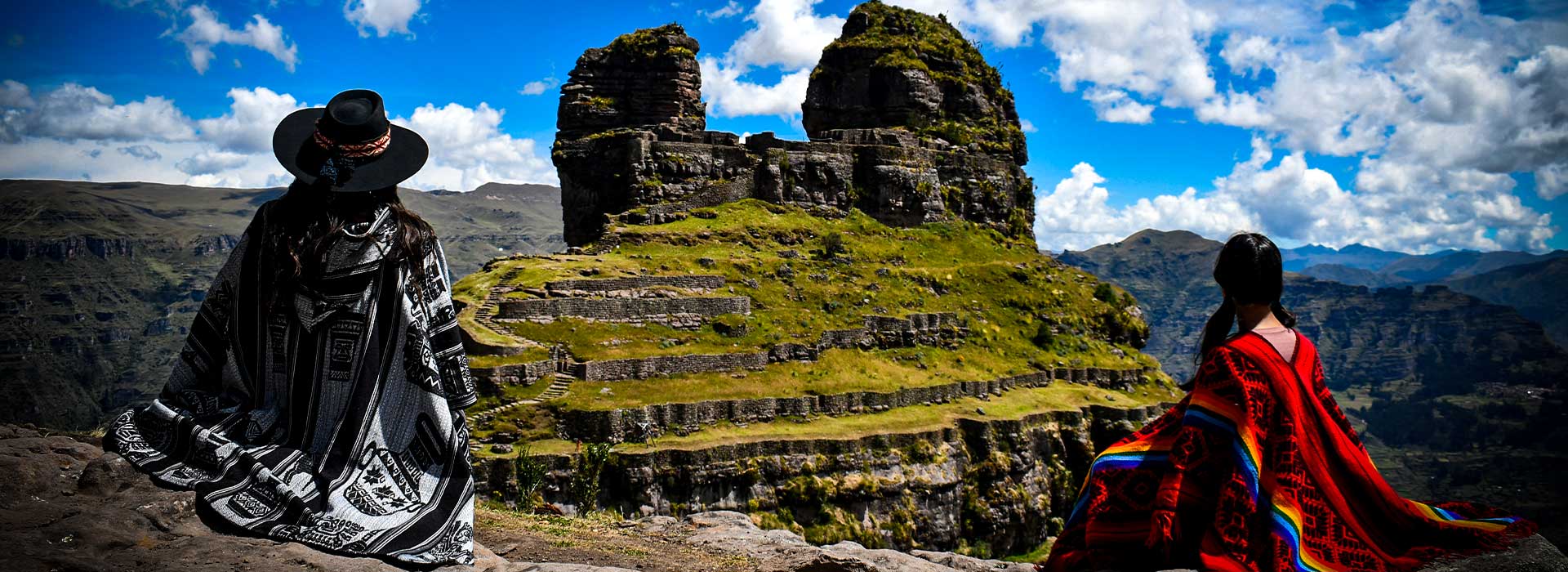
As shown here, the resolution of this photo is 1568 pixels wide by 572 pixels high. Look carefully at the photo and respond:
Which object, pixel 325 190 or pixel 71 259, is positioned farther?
pixel 71 259

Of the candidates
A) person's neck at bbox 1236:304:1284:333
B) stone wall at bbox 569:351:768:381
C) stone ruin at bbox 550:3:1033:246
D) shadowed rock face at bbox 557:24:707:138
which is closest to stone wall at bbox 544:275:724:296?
stone wall at bbox 569:351:768:381

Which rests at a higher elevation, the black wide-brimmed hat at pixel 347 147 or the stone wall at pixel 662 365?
the black wide-brimmed hat at pixel 347 147

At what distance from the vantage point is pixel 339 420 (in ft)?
19.6

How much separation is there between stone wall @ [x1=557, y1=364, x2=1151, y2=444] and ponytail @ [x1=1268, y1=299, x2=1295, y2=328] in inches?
953

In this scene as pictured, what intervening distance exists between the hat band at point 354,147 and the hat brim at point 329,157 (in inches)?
1.4

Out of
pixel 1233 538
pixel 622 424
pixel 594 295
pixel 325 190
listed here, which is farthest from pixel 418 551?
pixel 594 295

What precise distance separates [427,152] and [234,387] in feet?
6.59

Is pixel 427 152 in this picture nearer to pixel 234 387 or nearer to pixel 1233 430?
pixel 234 387

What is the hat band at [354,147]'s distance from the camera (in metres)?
6.05

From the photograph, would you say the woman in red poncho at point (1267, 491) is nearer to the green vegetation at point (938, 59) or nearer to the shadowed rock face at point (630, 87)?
the shadowed rock face at point (630, 87)

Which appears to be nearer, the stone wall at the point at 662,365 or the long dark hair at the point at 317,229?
the long dark hair at the point at 317,229

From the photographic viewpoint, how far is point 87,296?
403 ft

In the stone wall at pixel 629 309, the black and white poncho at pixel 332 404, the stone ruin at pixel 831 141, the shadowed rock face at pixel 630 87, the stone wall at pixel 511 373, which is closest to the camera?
the black and white poncho at pixel 332 404

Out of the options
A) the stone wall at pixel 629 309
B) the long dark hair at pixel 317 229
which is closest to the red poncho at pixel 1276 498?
the long dark hair at pixel 317 229
